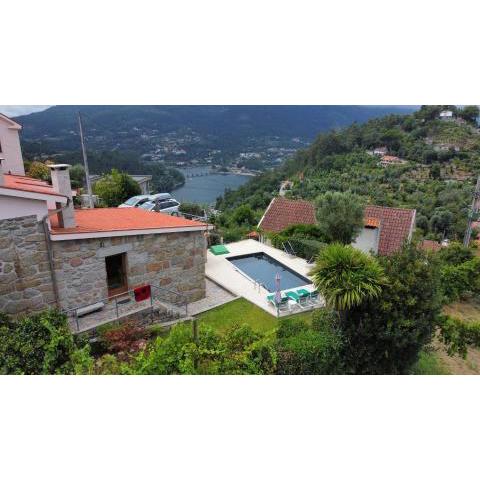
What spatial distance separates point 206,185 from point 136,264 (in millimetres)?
59514

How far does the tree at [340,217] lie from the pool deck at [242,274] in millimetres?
3056

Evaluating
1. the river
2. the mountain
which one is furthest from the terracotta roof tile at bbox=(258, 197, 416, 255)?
the mountain

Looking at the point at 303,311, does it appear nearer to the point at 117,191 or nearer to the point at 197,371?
the point at 197,371

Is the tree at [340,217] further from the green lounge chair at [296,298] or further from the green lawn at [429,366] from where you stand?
the green lawn at [429,366]

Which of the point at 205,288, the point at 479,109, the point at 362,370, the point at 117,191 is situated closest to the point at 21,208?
the point at 205,288

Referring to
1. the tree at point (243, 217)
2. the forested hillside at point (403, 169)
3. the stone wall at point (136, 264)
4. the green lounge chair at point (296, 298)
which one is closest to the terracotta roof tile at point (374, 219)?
the tree at point (243, 217)

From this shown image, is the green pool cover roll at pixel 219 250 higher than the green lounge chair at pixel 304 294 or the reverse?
the reverse

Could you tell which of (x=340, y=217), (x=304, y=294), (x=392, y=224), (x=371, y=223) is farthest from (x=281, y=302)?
(x=392, y=224)

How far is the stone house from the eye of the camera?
27.4 ft

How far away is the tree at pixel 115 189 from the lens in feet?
86.8

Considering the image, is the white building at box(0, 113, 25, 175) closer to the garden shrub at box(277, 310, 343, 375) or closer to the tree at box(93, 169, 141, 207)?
the tree at box(93, 169, 141, 207)

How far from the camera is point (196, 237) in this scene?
1134cm

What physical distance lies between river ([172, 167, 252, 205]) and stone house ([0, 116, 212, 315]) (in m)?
41.5

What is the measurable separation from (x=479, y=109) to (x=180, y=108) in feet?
234
